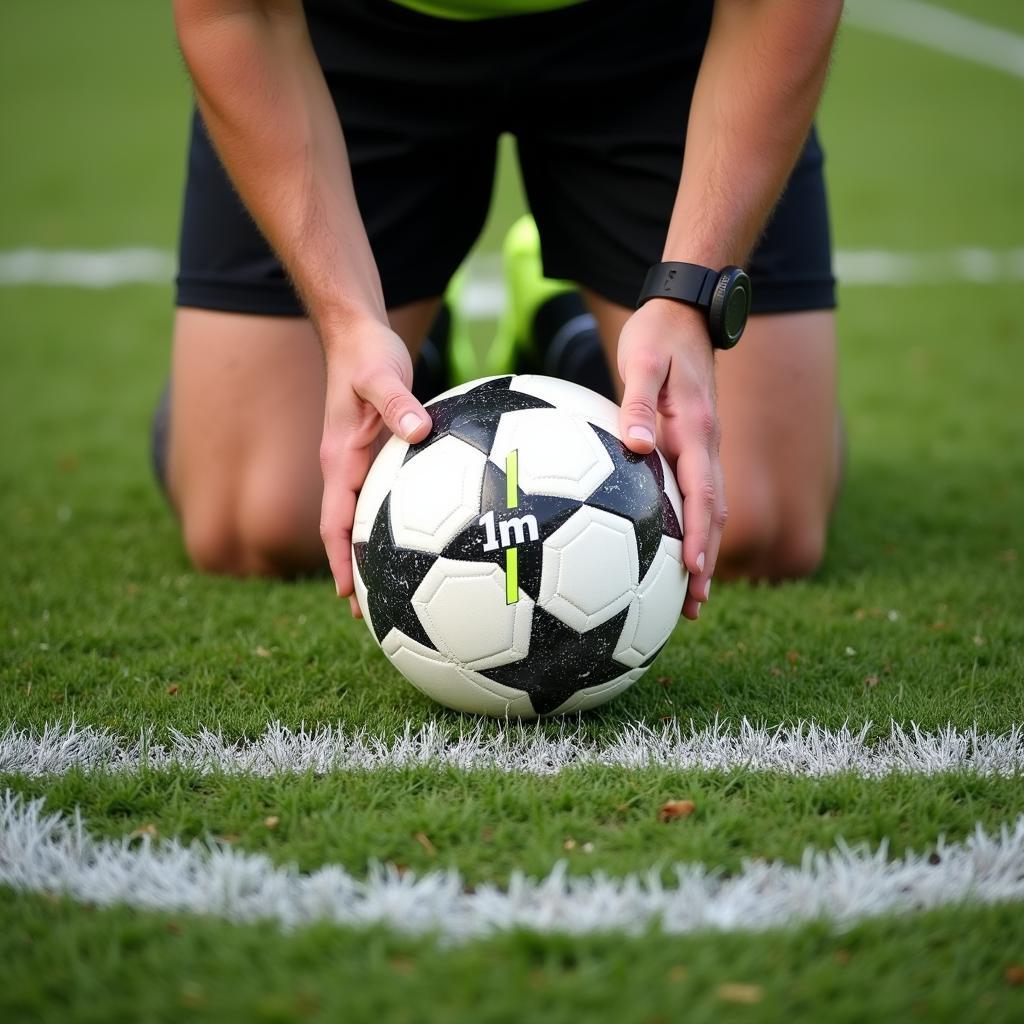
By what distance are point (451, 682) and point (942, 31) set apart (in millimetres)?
→ 18145

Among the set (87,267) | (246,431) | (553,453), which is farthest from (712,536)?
(87,267)

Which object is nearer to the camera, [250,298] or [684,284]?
[684,284]

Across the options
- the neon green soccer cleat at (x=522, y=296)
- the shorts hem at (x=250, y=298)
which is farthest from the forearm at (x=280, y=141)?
the neon green soccer cleat at (x=522, y=296)

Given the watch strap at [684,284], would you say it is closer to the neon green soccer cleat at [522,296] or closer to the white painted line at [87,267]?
the neon green soccer cleat at [522,296]

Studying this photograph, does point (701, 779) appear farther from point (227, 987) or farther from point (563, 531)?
point (227, 987)

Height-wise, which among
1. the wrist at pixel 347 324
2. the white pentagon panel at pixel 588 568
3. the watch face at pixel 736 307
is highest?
the watch face at pixel 736 307

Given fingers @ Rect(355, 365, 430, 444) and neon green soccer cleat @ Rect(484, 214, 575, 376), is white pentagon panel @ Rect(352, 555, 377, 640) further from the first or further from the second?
neon green soccer cleat @ Rect(484, 214, 575, 376)

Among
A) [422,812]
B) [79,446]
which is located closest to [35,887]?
[422,812]

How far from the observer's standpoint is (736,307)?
233 cm

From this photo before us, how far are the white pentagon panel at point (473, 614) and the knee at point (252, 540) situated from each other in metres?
1.17

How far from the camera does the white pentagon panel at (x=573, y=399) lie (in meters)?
2.18

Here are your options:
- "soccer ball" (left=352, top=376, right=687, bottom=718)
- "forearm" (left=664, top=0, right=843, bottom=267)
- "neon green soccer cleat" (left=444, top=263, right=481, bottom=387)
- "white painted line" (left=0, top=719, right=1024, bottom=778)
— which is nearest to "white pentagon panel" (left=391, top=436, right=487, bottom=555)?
"soccer ball" (left=352, top=376, right=687, bottom=718)

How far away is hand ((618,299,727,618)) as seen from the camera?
6.99ft

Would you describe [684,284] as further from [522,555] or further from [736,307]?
[522,555]
